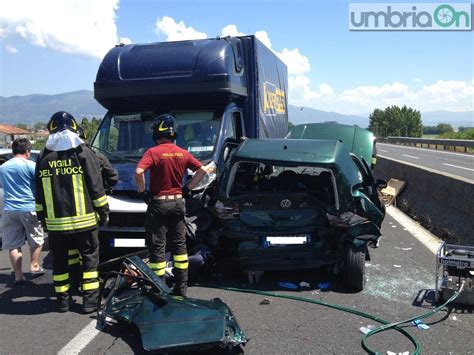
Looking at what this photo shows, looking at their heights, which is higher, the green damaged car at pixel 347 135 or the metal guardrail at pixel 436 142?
the green damaged car at pixel 347 135

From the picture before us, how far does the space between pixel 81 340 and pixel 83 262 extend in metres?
1.04

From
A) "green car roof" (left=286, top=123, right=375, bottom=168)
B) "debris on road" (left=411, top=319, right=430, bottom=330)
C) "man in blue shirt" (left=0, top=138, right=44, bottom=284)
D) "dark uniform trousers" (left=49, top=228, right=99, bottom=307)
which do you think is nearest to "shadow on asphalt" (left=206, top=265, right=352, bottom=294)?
"debris on road" (left=411, top=319, right=430, bottom=330)

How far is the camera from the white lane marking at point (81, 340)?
3.91 meters

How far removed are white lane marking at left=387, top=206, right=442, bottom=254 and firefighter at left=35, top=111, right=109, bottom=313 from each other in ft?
15.2

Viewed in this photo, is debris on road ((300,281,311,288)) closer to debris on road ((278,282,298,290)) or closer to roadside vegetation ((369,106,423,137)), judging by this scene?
debris on road ((278,282,298,290))

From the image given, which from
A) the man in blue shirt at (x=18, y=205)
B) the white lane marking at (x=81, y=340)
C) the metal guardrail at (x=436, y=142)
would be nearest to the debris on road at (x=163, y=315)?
the white lane marking at (x=81, y=340)

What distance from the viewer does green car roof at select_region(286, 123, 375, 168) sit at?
35.0 feet

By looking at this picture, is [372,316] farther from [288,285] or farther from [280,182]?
[280,182]

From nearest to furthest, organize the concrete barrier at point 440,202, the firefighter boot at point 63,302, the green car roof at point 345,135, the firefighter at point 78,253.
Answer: the firefighter boot at point 63,302
the firefighter at point 78,253
the concrete barrier at point 440,202
the green car roof at point 345,135

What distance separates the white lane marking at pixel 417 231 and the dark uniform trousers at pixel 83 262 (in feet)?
15.0

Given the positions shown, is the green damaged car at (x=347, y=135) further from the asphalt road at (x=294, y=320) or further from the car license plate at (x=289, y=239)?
the car license plate at (x=289, y=239)

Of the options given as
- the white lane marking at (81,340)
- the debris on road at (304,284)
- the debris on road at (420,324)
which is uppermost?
the white lane marking at (81,340)

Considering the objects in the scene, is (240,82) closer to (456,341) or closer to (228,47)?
(228,47)

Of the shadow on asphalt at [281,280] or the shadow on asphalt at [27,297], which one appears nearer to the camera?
the shadow on asphalt at [27,297]
